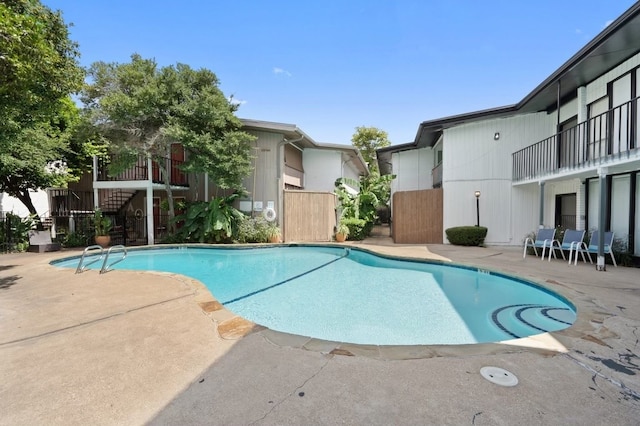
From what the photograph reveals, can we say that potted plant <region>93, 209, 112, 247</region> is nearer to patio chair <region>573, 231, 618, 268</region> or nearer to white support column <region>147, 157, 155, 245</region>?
white support column <region>147, 157, 155, 245</region>

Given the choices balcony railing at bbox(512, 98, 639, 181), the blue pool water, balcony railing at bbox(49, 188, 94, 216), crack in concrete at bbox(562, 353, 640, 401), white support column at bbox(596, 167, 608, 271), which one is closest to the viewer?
crack in concrete at bbox(562, 353, 640, 401)

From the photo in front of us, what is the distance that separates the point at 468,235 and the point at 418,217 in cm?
239

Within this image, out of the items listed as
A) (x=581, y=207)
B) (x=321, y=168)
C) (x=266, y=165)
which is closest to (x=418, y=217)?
(x=581, y=207)

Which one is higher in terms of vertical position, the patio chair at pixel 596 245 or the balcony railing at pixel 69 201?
the balcony railing at pixel 69 201

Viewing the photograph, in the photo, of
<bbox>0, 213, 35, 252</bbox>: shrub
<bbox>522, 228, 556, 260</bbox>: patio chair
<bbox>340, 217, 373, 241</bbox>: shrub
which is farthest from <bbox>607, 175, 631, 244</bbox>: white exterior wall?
<bbox>0, 213, 35, 252</bbox>: shrub

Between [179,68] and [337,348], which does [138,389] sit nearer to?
[337,348]

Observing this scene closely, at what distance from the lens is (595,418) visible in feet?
6.59

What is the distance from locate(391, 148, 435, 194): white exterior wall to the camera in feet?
57.6

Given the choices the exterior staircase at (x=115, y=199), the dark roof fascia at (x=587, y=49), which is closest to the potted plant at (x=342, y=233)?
the dark roof fascia at (x=587, y=49)

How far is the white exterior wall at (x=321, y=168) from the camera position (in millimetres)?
18609

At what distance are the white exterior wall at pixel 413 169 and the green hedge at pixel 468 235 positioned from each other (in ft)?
18.5

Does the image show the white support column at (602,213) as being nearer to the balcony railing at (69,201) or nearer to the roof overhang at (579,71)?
the roof overhang at (579,71)

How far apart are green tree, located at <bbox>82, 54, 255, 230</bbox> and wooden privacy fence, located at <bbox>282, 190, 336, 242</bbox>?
2.82 m

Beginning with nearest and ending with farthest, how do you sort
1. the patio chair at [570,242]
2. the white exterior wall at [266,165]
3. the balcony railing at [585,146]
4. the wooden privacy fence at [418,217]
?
1. the balcony railing at [585,146]
2. the patio chair at [570,242]
3. the wooden privacy fence at [418,217]
4. the white exterior wall at [266,165]
